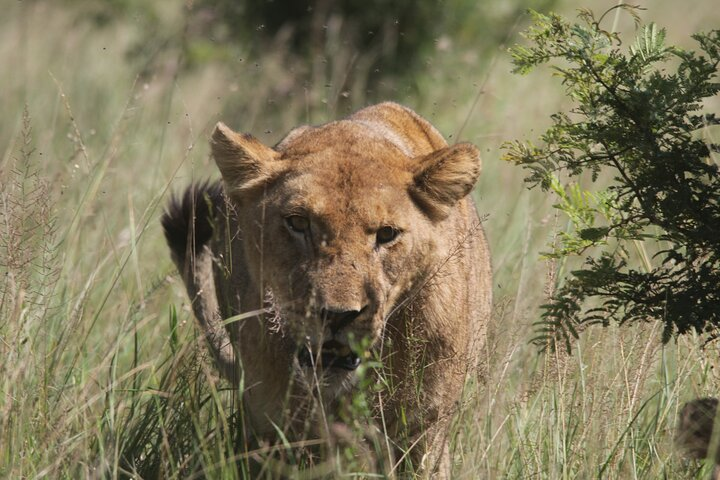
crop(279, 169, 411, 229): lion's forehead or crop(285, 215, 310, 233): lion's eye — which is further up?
crop(279, 169, 411, 229): lion's forehead

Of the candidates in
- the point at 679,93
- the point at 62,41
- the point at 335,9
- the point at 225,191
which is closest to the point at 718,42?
the point at 679,93

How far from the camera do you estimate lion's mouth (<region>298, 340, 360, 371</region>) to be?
3.28 m

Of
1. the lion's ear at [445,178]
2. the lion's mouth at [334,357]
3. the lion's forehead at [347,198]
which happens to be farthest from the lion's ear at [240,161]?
the lion's mouth at [334,357]

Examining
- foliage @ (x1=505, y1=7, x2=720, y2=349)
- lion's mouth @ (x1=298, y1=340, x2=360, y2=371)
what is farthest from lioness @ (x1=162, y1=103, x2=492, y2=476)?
foliage @ (x1=505, y1=7, x2=720, y2=349)

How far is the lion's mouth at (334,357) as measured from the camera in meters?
3.28

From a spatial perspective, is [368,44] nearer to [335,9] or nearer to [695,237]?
[335,9]

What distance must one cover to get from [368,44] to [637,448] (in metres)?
5.74

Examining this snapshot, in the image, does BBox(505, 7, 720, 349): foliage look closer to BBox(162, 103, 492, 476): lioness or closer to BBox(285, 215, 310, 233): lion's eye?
BBox(162, 103, 492, 476): lioness

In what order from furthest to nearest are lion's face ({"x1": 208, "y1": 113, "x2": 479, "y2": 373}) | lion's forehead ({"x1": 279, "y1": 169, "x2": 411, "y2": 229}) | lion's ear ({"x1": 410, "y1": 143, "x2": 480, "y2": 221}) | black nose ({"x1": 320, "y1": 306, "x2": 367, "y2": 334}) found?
lion's ear ({"x1": 410, "y1": 143, "x2": 480, "y2": 221})
lion's forehead ({"x1": 279, "y1": 169, "x2": 411, "y2": 229})
lion's face ({"x1": 208, "y1": 113, "x2": 479, "y2": 373})
black nose ({"x1": 320, "y1": 306, "x2": 367, "y2": 334})

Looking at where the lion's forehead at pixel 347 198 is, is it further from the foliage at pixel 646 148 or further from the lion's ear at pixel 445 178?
the foliage at pixel 646 148

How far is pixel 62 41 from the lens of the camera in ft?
34.1

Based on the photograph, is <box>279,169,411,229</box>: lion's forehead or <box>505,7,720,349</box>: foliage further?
<box>279,169,411,229</box>: lion's forehead

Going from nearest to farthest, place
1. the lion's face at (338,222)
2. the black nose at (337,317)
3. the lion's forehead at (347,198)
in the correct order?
the black nose at (337,317) → the lion's face at (338,222) → the lion's forehead at (347,198)

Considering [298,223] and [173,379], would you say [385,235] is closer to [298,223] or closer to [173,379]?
[298,223]
